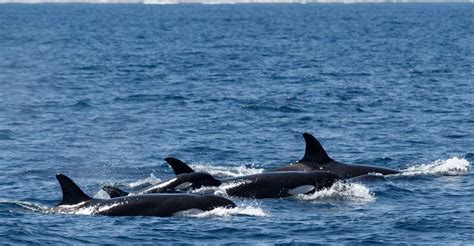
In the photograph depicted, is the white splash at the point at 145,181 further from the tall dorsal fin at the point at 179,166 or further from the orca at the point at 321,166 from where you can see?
the orca at the point at 321,166

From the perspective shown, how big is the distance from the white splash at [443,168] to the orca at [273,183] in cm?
321

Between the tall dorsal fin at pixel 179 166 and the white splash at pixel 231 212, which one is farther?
the tall dorsal fin at pixel 179 166

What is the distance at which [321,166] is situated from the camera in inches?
1131

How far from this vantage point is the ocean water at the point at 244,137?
22.2m

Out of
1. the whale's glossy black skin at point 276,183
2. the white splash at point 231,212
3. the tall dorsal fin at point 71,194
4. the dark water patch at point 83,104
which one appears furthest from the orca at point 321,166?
the dark water patch at point 83,104

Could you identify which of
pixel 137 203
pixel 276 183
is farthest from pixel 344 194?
pixel 137 203

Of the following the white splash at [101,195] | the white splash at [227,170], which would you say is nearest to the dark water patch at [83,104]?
the white splash at [227,170]

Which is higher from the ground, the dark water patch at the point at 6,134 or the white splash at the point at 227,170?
the white splash at the point at 227,170

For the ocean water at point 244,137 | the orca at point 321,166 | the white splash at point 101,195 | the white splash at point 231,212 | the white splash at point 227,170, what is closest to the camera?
the ocean water at point 244,137

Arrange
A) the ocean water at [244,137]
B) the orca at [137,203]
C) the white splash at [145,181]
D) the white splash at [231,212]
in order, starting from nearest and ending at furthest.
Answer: the ocean water at [244,137] → the white splash at [231,212] → the orca at [137,203] → the white splash at [145,181]

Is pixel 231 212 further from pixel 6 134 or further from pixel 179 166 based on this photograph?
pixel 6 134

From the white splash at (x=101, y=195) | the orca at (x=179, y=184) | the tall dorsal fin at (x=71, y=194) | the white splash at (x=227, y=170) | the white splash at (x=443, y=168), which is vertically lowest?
the white splash at (x=227, y=170)

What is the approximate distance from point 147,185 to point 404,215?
7.13 metres

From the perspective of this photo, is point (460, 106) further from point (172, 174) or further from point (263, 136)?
point (172, 174)
